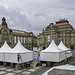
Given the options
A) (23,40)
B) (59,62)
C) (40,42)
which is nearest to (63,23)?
(40,42)

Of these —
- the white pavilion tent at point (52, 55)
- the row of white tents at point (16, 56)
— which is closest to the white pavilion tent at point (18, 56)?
the row of white tents at point (16, 56)

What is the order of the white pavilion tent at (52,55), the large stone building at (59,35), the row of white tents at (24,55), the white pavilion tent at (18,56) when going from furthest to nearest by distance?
the large stone building at (59,35), the white pavilion tent at (52,55), the row of white tents at (24,55), the white pavilion tent at (18,56)

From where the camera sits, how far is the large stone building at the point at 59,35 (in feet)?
181

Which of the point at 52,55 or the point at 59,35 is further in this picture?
the point at 59,35

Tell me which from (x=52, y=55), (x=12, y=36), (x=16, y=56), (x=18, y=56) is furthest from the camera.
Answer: (x=12, y=36)

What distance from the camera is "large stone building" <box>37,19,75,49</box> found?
55.1 metres

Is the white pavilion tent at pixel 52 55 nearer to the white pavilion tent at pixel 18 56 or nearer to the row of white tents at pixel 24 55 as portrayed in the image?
the row of white tents at pixel 24 55

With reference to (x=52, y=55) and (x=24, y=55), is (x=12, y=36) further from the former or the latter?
(x=52, y=55)

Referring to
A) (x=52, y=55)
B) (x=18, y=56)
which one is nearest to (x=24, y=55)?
(x=18, y=56)

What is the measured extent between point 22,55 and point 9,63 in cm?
362

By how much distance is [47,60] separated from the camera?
59.5ft

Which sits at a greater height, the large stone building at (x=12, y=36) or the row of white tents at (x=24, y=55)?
the large stone building at (x=12, y=36)

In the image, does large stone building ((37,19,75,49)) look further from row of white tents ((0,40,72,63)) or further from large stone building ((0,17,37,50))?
row of white tents ((0,40,72,63))

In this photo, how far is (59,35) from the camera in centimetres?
5844
